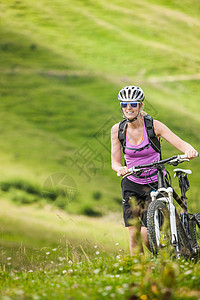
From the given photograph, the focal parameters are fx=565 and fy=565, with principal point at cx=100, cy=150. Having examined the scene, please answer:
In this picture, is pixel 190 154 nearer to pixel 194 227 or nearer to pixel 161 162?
pixel 161 162

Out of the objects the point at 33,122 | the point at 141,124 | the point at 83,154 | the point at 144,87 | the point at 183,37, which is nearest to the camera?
the point at 141,124

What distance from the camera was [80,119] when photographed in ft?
95.8

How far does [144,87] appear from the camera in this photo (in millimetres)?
33625

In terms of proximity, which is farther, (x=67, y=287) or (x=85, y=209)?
(x=85, y=209)

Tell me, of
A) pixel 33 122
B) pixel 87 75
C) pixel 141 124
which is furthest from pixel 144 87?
pixel 141 124

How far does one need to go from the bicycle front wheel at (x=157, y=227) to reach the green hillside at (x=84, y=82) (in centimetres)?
1260

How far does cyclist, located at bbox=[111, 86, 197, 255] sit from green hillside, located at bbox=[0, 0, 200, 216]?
12.0 metres

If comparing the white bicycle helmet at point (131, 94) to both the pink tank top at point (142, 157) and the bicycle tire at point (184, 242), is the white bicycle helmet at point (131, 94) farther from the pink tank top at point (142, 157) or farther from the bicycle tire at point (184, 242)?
the bicycle tire at point (184, 242)

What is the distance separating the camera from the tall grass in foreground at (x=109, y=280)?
468 centimetres

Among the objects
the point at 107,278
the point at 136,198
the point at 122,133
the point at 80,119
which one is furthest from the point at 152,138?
the point at 80,119

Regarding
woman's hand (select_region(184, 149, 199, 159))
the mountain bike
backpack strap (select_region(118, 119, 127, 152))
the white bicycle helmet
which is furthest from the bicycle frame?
the white bicycle helmet

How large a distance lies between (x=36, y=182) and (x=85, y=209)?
123 inches

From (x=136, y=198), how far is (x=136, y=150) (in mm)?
609

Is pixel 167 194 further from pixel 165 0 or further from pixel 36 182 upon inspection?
pixel 165 0
